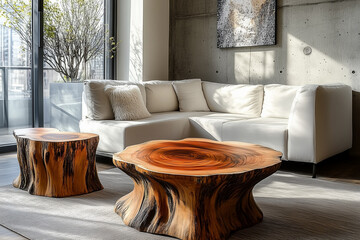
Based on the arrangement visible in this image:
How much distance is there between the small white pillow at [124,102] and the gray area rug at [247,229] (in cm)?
99

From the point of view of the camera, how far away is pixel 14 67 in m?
4.55

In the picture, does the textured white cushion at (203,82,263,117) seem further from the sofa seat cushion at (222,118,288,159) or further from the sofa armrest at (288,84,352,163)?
the sofa armrest at (288,84,352,163)

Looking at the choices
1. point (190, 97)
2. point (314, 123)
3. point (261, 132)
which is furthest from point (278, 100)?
point (190, 97)

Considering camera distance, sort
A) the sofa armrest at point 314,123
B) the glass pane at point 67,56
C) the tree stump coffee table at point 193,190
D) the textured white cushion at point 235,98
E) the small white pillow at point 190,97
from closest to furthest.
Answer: the tree stump coffee table at point 193,190 → the sofa armrest at point 314,123 → the textured white cushion at point 235,98 → the glass pane at point 67,56 → the small white pillow at point 190,97

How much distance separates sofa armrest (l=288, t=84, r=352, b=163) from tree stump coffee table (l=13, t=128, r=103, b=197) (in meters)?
1.81

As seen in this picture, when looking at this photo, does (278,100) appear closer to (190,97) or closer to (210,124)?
→ (210,124)

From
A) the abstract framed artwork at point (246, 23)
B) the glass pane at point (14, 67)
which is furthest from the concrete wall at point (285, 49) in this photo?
the glass pane at point (14, 67)

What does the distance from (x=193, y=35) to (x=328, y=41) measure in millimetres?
1944

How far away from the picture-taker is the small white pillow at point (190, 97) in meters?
5.14

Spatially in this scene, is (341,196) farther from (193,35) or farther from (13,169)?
(193,35)

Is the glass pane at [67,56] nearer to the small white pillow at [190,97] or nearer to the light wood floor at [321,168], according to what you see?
the light wood floor at [321,168]

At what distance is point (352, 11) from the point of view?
4.44 metres

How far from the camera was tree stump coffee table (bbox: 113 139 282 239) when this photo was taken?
210 centimetres

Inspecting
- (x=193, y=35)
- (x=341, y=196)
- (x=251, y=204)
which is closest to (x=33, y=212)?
(x=251, y=204)
